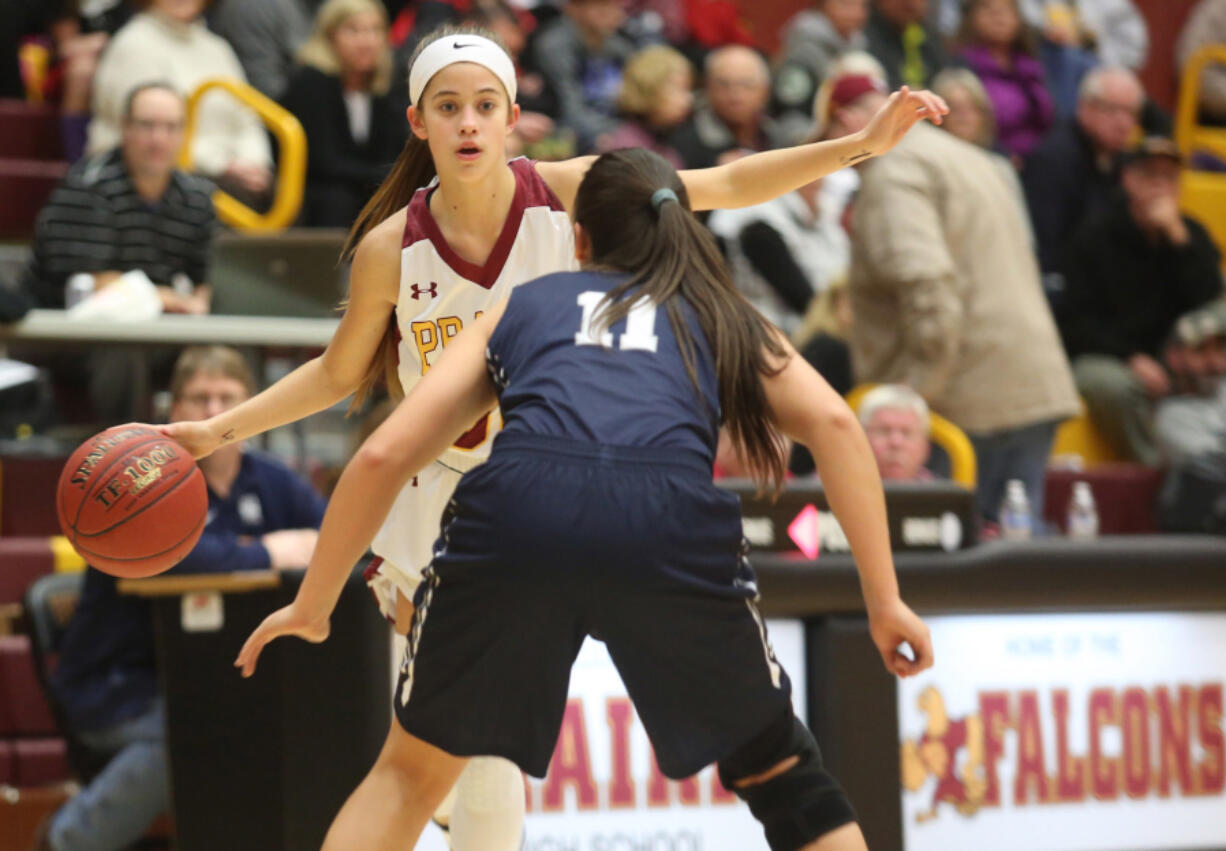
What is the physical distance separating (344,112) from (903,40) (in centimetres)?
345

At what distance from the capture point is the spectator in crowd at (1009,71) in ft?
30.5

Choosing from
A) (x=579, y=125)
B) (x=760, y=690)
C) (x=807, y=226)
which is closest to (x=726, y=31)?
(x=579, y=125)

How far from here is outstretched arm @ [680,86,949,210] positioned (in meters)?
3.41

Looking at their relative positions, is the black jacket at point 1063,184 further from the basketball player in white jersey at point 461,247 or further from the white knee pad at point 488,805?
the white knee pad at point 488,805

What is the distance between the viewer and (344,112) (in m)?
7.70

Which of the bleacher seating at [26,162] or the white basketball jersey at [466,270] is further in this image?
the bleacher seating at [26,162]

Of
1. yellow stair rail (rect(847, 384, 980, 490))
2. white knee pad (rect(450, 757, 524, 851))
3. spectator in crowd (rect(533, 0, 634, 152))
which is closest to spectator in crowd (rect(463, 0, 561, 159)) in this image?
spectator in crowd (rect(533, 0, 634, 152))

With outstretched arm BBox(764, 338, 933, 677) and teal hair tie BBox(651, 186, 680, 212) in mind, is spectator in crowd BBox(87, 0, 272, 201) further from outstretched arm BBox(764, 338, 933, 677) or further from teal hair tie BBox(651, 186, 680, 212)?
outstretched arm BBox(764, 338, 933, 677)

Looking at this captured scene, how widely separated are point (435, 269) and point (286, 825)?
6.10ft

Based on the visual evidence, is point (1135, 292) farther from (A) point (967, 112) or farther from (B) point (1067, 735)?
(B) point (1067, 735)

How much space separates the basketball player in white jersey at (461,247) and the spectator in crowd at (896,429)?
6.92 feet

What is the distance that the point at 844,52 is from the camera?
934cm

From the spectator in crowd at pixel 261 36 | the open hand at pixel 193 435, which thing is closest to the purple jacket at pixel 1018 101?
the spectator in crowd at pixel 261 36

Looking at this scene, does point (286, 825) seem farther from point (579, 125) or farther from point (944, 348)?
point (579, 125)
